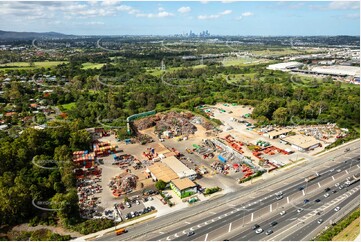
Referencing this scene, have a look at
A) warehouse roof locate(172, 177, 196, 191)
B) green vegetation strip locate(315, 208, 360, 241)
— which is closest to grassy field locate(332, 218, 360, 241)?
green vegetation strip locate(315, 208, 360, 241)

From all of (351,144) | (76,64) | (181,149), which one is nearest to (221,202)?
(181,149)

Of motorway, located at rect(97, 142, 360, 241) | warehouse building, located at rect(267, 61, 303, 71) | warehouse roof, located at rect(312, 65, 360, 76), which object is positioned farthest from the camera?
warehouse building, located at rect(267, 61, 303, 71)

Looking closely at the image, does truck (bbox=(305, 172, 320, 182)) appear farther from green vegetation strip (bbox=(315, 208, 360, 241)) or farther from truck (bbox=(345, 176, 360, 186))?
green vegetation strip (bbox=(315, 208, 360, 241))

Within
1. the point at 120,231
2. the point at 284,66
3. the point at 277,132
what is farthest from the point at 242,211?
the point at 284,66

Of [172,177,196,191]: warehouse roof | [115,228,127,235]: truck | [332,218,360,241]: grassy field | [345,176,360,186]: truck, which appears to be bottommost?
[115,228,127,235]: truck

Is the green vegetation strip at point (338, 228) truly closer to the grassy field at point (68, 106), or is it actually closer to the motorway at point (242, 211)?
the motorway at point (242, 211)

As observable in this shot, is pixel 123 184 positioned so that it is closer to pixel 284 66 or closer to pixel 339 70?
pixel 339 70

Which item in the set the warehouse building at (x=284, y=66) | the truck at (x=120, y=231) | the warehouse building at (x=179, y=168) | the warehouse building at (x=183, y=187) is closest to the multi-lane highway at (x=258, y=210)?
the truck at (x=120, y=231)
